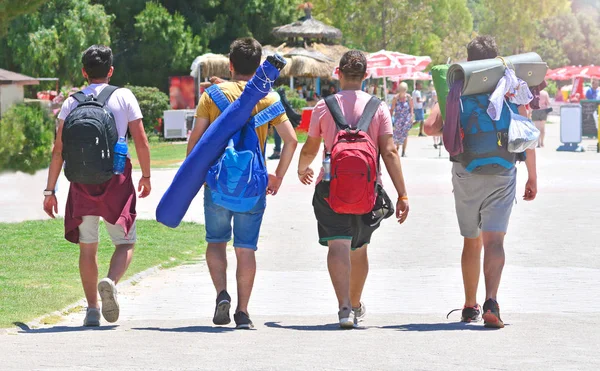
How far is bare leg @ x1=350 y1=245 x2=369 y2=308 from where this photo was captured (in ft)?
25.4

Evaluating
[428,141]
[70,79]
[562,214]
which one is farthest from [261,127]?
[70,79]

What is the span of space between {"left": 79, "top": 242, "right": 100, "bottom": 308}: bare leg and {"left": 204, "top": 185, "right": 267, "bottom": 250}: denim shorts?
2.45 feet

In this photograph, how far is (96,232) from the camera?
7574mm

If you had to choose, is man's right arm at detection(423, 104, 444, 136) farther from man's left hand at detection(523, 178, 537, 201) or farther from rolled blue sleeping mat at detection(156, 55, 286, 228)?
rolled blue sleeping mat at detection(156, 55, 286, 228)

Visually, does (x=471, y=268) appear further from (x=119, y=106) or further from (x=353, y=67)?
(x=119, y=106)

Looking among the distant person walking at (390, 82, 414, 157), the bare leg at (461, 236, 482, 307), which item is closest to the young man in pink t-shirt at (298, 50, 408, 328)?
the bare leg at (461, 236, 482, 307)

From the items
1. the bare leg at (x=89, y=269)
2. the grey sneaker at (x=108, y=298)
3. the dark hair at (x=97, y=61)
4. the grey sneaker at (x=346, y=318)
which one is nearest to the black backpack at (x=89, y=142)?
the dark hair at (x=97, y=61)

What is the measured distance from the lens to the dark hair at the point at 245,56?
24.3ft

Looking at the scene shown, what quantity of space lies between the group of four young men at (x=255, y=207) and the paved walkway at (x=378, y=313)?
27 centimetres

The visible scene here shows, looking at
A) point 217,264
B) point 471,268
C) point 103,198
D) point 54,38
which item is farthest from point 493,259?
point 54,38

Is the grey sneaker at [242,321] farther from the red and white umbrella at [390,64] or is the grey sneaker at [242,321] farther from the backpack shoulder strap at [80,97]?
the red and white umbrella at [390,64]

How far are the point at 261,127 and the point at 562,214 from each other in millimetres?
8238

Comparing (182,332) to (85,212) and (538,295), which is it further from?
(538,295)

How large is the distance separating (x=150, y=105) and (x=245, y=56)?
28532 millimetres
